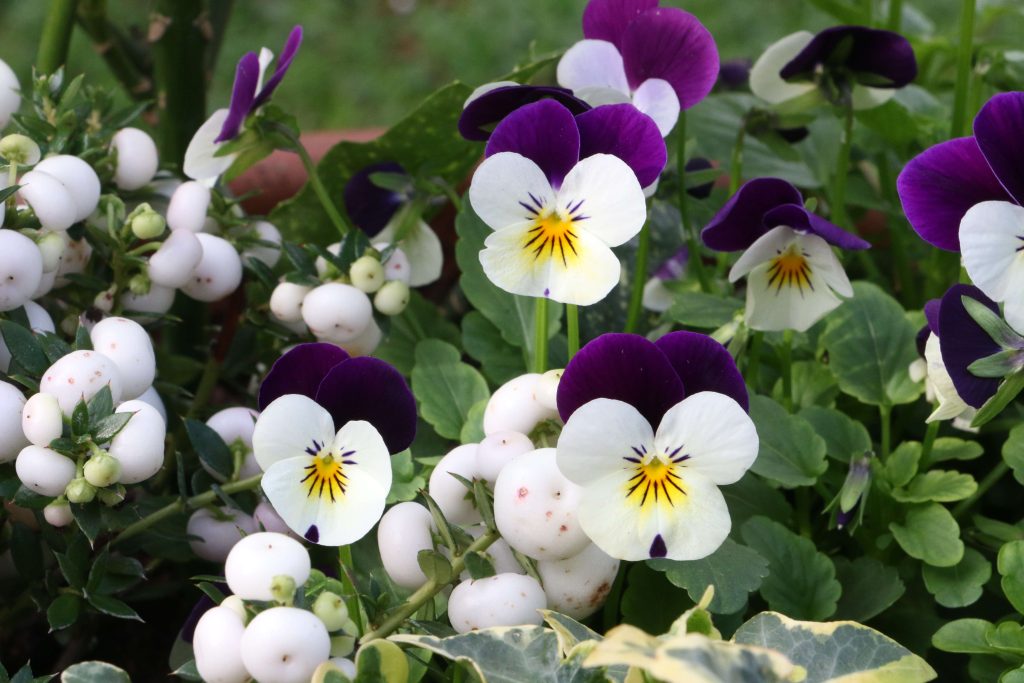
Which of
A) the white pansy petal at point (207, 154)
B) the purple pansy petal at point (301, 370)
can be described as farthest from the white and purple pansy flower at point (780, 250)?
the white pansy petal at point (207, 154)

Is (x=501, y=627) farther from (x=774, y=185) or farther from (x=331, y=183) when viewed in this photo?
(x=331, y=183)

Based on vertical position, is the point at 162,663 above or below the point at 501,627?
below

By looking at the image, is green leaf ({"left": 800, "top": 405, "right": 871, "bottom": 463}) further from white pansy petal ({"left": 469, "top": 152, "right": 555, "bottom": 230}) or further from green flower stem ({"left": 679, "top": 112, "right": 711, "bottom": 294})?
white pansy petal ({"left": 469, "top": 152, "right": 555, "bottom": 230})

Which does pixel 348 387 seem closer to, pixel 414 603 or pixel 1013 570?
pixel 414 603

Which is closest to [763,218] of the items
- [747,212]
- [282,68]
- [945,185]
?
[747,212]

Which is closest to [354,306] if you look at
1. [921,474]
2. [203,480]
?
[203,480]

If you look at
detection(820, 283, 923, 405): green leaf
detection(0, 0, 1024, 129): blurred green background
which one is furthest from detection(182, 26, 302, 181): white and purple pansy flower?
detection(0, 0, 1024, 129): blurred green background
